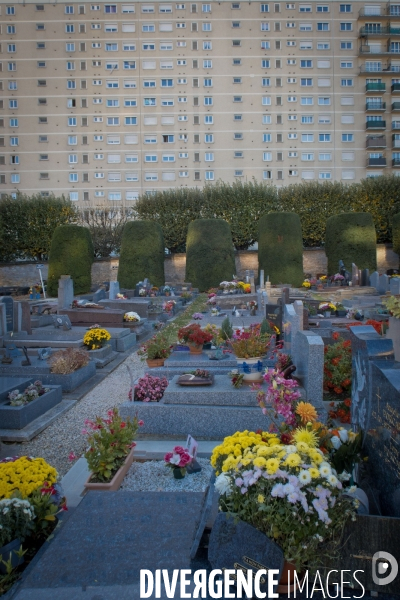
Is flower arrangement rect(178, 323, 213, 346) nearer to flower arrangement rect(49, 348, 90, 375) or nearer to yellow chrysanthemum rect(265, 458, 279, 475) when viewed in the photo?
flower arrangement rect(49, 348, 90, 375)

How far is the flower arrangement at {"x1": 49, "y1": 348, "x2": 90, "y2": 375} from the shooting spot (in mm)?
8453

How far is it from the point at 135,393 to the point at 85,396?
2065 mm

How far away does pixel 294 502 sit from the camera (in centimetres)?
260

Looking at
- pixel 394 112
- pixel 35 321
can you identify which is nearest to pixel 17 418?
pixel 35 321

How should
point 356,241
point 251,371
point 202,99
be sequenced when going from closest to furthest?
point 251,371, point 356,241, point 202,99

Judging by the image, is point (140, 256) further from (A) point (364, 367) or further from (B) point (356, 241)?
(A) point (364, 367)

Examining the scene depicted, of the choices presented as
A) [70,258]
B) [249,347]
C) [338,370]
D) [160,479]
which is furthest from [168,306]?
[160,479]

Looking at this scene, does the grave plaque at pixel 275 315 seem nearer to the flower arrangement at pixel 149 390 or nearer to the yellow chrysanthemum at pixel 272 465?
the flower arrangement at pixel 149 390

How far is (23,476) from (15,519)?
41cm

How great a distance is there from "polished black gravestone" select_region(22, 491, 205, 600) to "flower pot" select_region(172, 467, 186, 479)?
0.87m

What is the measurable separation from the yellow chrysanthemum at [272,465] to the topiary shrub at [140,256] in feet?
77.2

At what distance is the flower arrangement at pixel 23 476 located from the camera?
11.4 feet

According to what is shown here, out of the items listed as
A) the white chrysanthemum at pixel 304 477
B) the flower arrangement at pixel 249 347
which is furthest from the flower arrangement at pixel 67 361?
the white chrysanthemum at pixel 304 477

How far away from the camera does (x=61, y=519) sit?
3.59m
